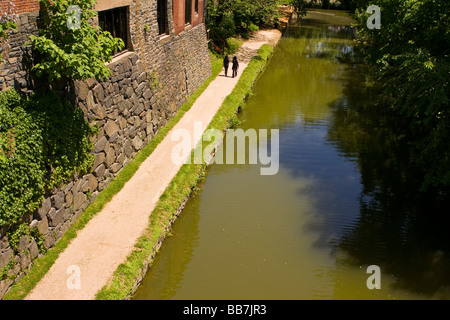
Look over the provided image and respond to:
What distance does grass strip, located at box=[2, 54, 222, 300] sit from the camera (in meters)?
9.75

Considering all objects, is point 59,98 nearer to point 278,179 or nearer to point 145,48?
point 145,48

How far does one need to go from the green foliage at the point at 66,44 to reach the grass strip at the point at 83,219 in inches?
140

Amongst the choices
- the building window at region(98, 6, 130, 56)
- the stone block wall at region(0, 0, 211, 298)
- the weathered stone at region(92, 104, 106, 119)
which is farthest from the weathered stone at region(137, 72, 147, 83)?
the weathered stone at region(92, 104, 106, 119)

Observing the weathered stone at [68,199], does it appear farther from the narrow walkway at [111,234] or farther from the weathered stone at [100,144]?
the weathered stone at [100,144]

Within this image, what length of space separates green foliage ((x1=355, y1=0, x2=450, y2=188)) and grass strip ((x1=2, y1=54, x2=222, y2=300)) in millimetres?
8303

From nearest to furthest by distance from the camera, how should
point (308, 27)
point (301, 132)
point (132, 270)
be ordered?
point (132, 270), point (301, 132), point (308, 27)

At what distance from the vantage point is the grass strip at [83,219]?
975 cm

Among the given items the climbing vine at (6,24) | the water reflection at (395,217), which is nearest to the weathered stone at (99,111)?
the climbing vine at (6,24)

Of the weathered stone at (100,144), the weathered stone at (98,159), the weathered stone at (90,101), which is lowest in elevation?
the weathered stone at (98,159)

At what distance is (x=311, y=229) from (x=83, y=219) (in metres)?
6.15

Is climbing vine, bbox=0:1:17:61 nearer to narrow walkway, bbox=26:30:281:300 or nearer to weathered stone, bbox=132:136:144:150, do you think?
narrow walkway, bbox=26:30:281:300

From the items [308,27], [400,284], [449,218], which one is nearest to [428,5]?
[449,218]

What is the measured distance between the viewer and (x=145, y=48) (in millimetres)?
17531

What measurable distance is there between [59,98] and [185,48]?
12505 millimetres
